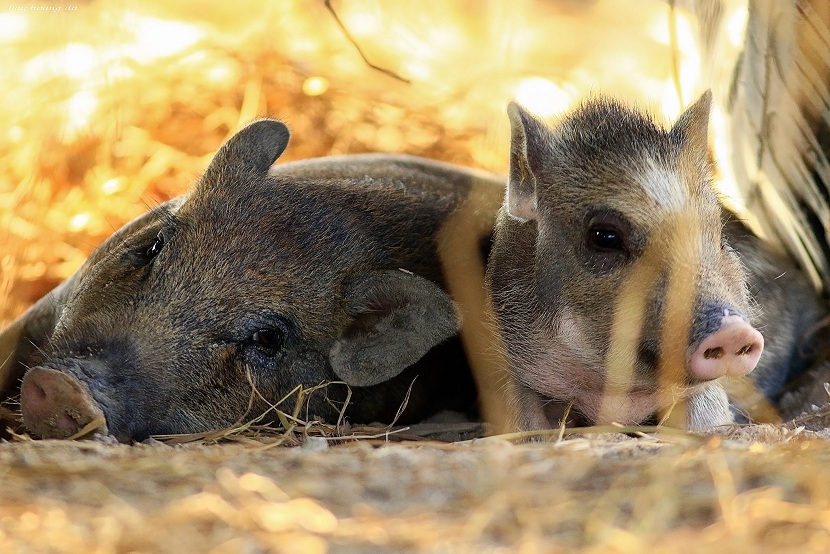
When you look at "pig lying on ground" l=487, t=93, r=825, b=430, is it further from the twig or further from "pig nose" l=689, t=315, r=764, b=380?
the twig

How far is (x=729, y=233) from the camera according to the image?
159 inches

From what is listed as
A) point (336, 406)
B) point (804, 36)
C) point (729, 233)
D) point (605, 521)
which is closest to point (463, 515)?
point (605, 521)

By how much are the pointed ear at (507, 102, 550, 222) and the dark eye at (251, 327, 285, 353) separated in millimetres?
943

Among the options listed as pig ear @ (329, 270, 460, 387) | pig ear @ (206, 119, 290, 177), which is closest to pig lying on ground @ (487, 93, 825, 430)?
pig ear @ (329, 270, 460, 387)

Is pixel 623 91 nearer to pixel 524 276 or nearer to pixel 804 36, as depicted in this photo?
pixel 804 36

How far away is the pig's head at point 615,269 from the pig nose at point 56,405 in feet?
4.74

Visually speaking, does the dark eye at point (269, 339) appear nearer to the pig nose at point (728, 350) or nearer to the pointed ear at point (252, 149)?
the pointed ear at point (252, 149)

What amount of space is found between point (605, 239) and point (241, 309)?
1283 mm

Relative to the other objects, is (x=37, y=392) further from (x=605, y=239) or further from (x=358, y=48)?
(x=358, y=48)

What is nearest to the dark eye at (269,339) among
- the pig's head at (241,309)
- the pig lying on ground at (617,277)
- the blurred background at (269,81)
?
the pig's head at (241,309)

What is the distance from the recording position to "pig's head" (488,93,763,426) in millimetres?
2945

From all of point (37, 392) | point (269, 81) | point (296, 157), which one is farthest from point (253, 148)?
point (269, 81)

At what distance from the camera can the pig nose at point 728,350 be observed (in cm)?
278

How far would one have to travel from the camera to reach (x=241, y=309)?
3445mm
